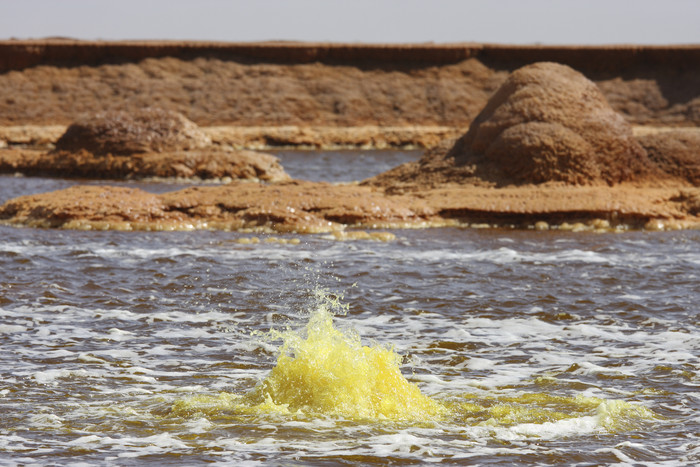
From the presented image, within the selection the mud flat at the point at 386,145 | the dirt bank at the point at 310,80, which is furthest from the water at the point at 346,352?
the dirt bank at the point at 310,80

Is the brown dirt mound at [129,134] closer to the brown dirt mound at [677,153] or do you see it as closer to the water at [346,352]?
the water at [346,352]

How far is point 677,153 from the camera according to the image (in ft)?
38.7

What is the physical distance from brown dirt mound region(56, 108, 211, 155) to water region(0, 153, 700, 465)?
8.83 meters

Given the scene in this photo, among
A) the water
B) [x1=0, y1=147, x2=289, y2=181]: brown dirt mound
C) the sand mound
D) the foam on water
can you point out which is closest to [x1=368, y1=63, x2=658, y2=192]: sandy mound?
the sand mound

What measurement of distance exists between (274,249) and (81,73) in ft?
112

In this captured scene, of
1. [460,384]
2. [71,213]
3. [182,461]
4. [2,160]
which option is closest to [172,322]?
[460,384]

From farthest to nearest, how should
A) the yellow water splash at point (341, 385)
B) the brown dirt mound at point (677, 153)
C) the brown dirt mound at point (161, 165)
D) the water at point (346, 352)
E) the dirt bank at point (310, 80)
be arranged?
the dirt bank at point (310, 80)
the brown dirt mound at point (161, 165)
the brown dirt mound at point (677, 153)
the yellow water splash at point (341, 385)
the water at point (346, 352)

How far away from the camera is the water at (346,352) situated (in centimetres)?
390

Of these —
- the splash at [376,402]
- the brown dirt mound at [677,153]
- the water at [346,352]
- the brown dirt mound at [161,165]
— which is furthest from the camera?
the brown dirt mound at [161,165]

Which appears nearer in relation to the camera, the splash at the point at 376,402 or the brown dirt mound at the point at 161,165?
the splash at the point at 376,402

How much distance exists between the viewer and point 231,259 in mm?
8266

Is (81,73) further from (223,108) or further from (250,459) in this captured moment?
(250,459)

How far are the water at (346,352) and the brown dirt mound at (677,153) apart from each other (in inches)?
109

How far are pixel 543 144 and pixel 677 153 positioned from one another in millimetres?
1930
